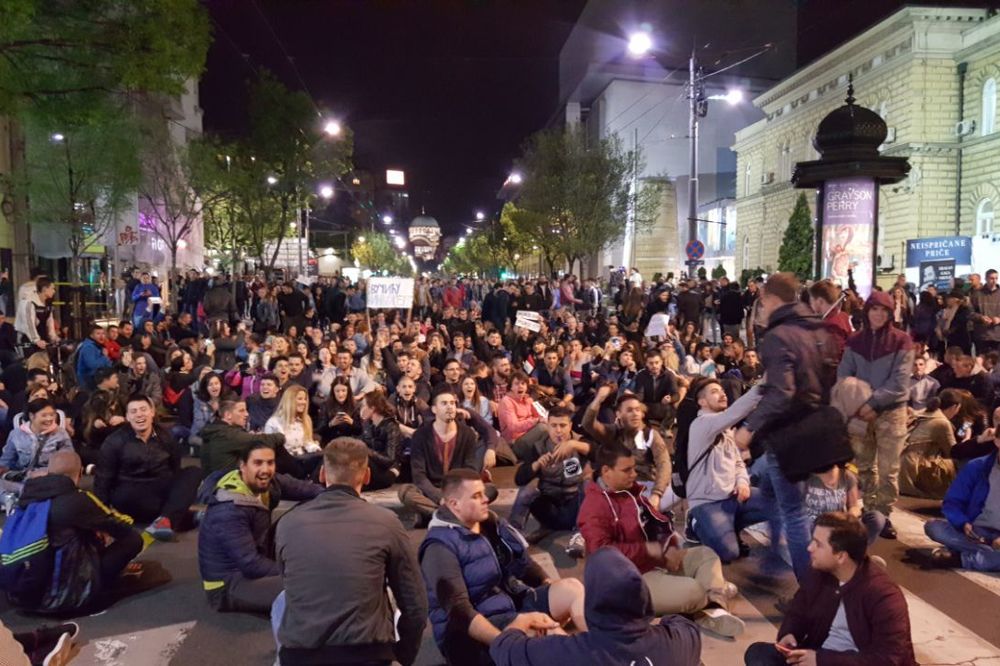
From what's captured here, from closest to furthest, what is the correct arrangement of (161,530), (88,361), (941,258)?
(161,530) → (88,361) → (941,258)

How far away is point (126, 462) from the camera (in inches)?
285

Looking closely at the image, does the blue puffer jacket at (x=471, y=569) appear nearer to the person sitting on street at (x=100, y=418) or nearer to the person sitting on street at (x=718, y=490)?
the person sitting on street at (x=718, y=490)

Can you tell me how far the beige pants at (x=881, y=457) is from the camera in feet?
22.1

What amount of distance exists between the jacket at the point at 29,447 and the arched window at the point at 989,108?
3566cm

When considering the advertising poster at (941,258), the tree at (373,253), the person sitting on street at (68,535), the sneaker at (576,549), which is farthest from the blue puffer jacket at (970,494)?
the tree at (373,253)

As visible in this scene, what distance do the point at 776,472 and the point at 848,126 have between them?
10.8m

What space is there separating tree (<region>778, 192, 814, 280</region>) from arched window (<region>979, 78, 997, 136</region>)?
27.6 feet

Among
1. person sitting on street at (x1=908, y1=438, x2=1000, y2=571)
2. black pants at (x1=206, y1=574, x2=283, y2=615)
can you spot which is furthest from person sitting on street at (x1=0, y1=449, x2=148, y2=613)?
person sitting on street at (x1=908, y1=438, x2=1000, y2=571)

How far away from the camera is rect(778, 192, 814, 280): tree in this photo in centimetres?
4012

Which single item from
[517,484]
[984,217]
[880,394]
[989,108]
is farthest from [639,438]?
[989,108]

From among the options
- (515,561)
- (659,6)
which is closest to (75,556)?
(515,561)

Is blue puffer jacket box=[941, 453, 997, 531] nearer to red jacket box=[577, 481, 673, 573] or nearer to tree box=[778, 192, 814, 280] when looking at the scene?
red jacket box=[577, 481, 673, 573]

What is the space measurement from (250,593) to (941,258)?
17657 millimetres

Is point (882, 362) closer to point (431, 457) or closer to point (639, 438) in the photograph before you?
point (639, 438)
